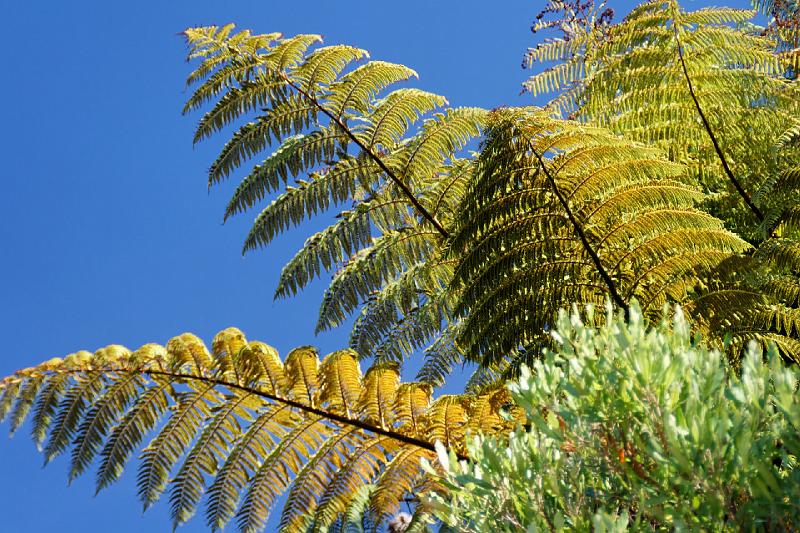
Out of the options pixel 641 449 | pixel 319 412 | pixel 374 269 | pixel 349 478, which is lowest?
pixel 641 449

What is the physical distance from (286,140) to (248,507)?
222cm

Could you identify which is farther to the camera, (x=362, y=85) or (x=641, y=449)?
(x=362, y=85)

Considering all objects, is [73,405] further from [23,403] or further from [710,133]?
[710,133]

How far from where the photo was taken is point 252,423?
374 centimetres

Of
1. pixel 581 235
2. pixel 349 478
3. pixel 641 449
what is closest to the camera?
pixel 641 449

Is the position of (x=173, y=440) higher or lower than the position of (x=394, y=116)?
lower

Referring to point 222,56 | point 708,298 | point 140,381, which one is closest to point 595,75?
point 708,298

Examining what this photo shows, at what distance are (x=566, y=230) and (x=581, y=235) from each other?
96 millimetres

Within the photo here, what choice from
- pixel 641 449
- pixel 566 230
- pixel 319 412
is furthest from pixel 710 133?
pixel 641 449

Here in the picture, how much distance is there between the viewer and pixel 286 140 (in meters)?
5.05

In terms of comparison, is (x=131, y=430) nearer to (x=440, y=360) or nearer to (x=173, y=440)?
(x=173, y=440)

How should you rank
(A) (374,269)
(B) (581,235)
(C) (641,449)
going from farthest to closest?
(A) (374,269) < (B) (581,235) < (C) (641,449)

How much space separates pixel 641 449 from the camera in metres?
2.04

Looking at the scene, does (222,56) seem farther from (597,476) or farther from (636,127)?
(597,476)
